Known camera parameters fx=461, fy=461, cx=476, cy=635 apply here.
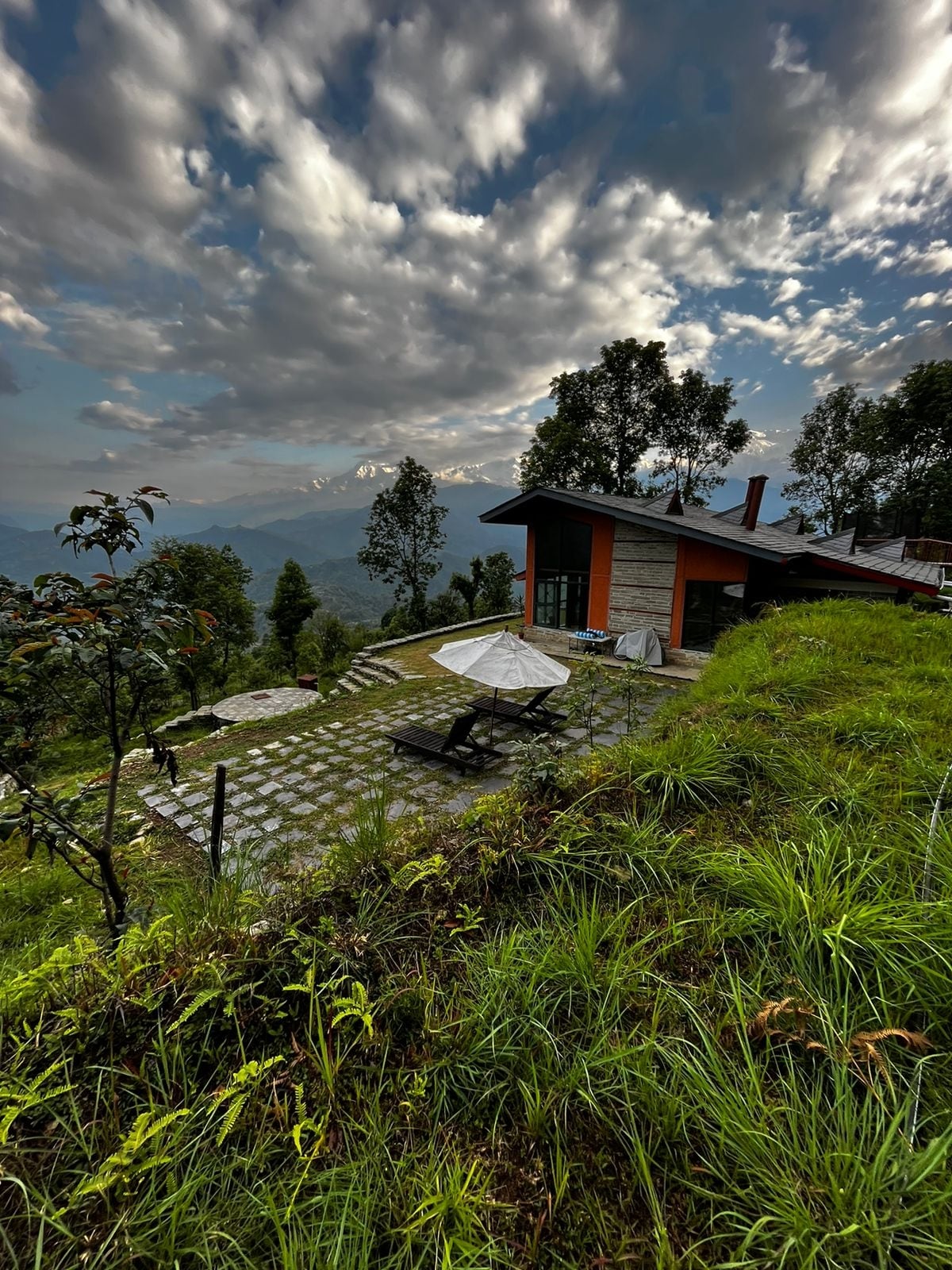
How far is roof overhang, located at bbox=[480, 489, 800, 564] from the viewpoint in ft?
33.2

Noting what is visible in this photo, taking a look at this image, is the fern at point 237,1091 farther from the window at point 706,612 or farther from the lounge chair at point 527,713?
the window at point 706,612

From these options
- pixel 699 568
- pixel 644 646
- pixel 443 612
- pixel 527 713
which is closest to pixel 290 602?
pixel 443 612

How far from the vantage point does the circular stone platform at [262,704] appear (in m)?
12.1

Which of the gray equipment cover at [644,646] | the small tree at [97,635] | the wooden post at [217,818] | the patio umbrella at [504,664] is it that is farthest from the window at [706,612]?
the small tree at [97,635]

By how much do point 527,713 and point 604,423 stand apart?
22.7m

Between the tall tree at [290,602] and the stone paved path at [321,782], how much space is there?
15081 mm

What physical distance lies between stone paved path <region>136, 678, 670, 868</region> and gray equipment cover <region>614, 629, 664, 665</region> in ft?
11.7

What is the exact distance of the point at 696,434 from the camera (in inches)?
1016

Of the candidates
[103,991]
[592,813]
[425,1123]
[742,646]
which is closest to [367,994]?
[425,1123]

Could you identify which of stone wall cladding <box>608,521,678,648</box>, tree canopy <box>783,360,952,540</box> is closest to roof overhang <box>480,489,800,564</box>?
stone wall cladding <box>608,521,678,648</box>

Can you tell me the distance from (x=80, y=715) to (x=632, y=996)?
8.95 feet

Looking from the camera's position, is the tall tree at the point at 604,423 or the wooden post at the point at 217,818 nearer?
the wooden post at the point at 217,818

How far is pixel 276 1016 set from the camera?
5.04 feet

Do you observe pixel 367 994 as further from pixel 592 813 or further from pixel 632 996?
pixel 592 813
